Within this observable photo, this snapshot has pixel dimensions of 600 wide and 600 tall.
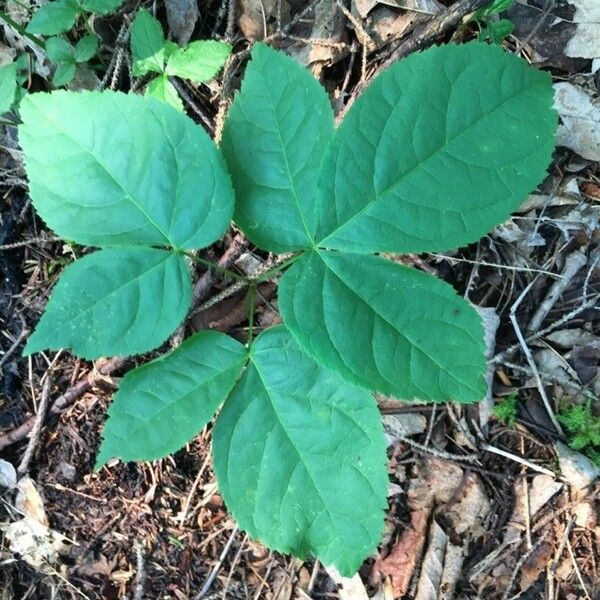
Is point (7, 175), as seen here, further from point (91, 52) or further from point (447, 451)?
point (447, 451)

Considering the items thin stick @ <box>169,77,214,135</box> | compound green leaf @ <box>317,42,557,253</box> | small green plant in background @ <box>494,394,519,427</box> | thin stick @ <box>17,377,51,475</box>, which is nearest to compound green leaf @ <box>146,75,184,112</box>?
thin stick @ <box>169,77,214,135</box>

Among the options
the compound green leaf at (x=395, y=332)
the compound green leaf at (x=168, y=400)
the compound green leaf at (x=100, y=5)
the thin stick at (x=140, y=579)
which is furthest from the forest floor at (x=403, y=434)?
the compound green leaf at (x=395, y=332)

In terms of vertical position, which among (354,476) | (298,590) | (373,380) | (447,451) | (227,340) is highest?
(373,380)

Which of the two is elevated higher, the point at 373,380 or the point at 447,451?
the point at 373,380

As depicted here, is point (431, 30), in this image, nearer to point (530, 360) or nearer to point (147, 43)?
point (147, 43)

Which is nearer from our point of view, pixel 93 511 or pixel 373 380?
pixel 373 380

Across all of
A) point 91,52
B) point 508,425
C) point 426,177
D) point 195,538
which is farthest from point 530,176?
point 195,538

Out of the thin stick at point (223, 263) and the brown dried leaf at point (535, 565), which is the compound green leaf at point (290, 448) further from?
the brown dried leaf at point (535, 565)

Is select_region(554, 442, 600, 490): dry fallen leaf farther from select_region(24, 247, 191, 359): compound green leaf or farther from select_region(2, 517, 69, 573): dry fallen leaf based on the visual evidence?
select_region(2, 517, 69, 573): dry fallen leaf
